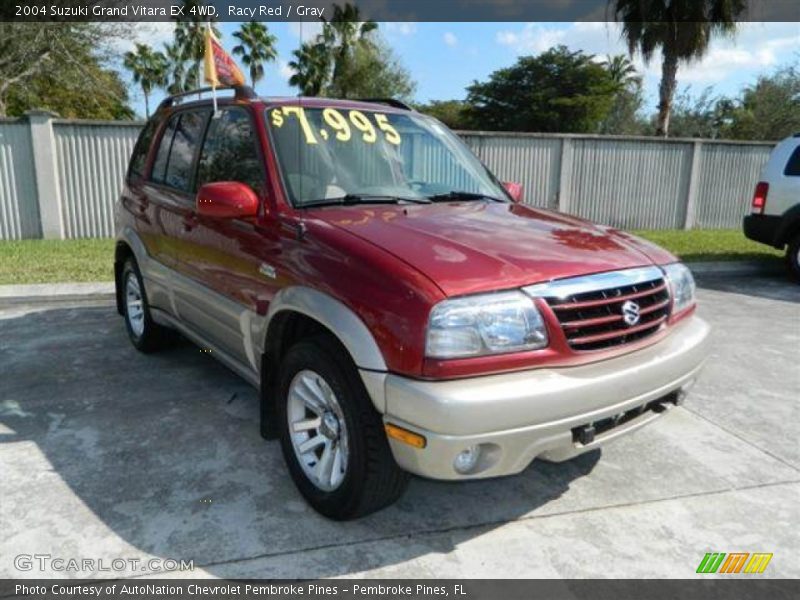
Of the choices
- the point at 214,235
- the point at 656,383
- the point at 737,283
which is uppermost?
the point at 214,235

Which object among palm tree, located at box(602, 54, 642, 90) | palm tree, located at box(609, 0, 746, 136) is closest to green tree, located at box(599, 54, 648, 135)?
palm tree, located at box(602, 54, 642, 90)

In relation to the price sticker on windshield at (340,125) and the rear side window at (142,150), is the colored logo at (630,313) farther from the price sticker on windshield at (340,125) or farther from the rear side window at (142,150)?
the rear side window at (142,150)

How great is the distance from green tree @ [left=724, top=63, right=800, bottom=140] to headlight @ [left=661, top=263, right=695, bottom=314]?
32850 millimetres

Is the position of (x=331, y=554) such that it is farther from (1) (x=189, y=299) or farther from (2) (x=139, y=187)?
(2) (x=139, y=187)

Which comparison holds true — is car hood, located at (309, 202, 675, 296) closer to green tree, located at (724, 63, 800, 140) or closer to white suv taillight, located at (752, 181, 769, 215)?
white suv taillight, located at (752, 181, 769, 215)

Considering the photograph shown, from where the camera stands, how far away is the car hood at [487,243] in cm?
248

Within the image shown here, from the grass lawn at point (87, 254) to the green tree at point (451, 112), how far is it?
3509cm

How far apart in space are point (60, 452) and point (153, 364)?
1537 mm

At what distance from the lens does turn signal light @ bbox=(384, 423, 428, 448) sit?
234 centimetres

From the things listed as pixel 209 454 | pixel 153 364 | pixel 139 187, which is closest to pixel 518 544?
pixel 209 454

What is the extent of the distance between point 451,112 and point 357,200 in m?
53.5

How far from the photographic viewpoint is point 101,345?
549 cm

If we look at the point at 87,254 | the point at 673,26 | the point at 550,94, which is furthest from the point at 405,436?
the point at 550,94

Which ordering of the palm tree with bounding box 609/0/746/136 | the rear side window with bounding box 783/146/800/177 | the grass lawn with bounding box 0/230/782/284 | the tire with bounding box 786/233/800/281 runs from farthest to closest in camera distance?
the palm tree with bounding box 609/0/746/136
the tire with bounding box 786/233/800/281
the rear side window with bounding box 783/146/800/177
the grass lawn with bounding box 0/230/782/284
